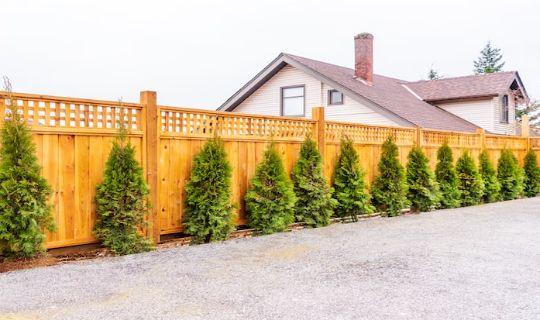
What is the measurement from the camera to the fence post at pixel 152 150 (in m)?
5.73

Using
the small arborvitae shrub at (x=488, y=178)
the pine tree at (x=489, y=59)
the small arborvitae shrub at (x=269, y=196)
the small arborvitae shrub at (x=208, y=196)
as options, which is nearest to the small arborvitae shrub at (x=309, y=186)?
the small arborvitae shrub at (x=269, y=196)

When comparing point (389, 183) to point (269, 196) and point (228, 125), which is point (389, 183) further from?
point (228, 125)

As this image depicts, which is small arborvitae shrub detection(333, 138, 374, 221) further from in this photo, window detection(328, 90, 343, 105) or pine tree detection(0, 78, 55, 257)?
window detection(328, 90, 343, 105)

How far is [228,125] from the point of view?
6.64m

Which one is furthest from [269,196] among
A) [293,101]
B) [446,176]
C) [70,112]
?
[293,101]

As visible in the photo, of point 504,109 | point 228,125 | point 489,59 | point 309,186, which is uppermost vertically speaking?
point 489,59

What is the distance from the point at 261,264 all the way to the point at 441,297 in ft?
6.14

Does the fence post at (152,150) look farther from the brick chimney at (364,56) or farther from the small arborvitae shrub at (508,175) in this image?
the brick chimney at (364,56)

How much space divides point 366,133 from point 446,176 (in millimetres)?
2769

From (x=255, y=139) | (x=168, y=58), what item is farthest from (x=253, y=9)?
(x=255, y=139)

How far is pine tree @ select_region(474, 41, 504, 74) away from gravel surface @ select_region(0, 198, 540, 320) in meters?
44.6

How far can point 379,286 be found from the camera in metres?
4.02

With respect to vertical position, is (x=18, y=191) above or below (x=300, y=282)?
above

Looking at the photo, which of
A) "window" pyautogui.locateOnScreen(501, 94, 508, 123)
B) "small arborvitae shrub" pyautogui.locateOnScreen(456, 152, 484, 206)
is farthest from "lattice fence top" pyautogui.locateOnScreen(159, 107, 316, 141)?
"window" pyautogui.locateOnScreen(501, 94, 508, 123)
